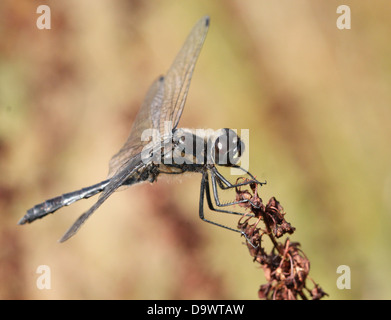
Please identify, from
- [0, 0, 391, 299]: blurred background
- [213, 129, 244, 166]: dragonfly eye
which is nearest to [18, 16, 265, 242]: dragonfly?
[213, 129, 244, 166]: dragonfly eye

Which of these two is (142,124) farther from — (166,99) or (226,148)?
(226,148)

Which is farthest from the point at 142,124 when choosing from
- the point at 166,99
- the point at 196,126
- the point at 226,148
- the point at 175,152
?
the point at 226,148

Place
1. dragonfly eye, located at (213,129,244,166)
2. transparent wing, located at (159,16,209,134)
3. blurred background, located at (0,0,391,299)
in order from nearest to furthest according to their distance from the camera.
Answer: dragonfly eye, located at (213,129,244,166) → transparent wing, located at (159,16,209,134) → blurred background, located at (0,0,391,299)

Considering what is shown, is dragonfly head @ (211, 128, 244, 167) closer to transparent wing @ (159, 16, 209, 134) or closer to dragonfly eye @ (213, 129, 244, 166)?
dragonfly eye @ (213, 129, 244, 166)

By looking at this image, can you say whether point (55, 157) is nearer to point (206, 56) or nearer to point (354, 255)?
point (206, 56)

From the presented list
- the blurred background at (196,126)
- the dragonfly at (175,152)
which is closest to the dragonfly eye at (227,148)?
the dragonfly at (175,152)

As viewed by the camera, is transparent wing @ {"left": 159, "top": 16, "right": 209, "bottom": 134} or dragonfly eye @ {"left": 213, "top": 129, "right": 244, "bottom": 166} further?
transparent wing @ {"left": 159, "top": 16, "right": 209, "bottom": 134}

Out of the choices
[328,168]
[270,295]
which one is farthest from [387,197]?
[270,295]
